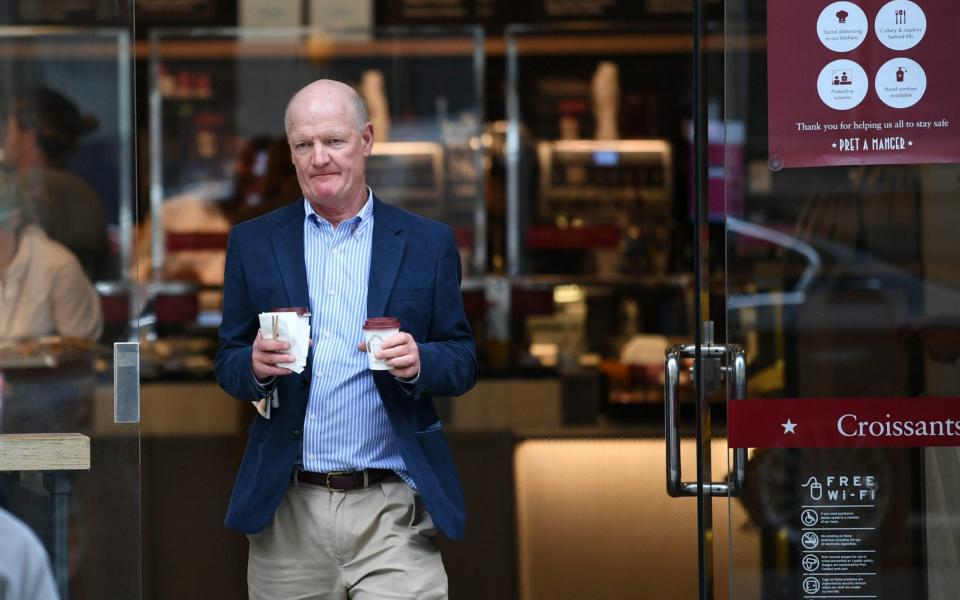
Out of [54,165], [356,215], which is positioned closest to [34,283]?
[54,165]

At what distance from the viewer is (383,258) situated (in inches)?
120

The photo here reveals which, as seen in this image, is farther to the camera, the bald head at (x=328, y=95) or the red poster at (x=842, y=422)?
the red poster at (x=842, y=422)

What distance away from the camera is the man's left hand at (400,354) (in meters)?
2.76

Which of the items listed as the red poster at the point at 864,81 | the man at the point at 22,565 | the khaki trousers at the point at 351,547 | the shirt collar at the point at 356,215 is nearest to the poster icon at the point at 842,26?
the red poster at the point at 864,81

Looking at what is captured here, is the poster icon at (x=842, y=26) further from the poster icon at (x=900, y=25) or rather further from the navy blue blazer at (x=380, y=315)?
the navy blue blazer at (x=380, y=315)

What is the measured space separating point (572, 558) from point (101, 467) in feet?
7.70

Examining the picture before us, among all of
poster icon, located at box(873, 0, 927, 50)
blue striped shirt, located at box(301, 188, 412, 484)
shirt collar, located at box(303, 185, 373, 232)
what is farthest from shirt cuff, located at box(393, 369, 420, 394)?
poster icon, located at box(873, 0, 927, 50)

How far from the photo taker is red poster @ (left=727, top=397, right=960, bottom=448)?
3.08 m

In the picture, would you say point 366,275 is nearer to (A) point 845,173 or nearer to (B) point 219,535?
(A) point 845,173

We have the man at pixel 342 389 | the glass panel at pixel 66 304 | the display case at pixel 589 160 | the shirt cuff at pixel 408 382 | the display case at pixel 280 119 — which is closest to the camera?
the shirt cuff at pixel 408 382

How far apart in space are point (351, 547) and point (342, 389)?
0.33m

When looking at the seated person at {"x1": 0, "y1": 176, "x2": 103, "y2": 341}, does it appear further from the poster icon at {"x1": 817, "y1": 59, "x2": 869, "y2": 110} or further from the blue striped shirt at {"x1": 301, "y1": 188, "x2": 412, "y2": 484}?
the poster icon at {"x1": 817, "y1": 59, "x2": 869, "y2": 110}

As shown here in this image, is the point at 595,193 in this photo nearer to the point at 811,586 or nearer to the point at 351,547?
the point at 811,586

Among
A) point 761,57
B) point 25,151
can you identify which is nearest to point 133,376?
point 25,151
